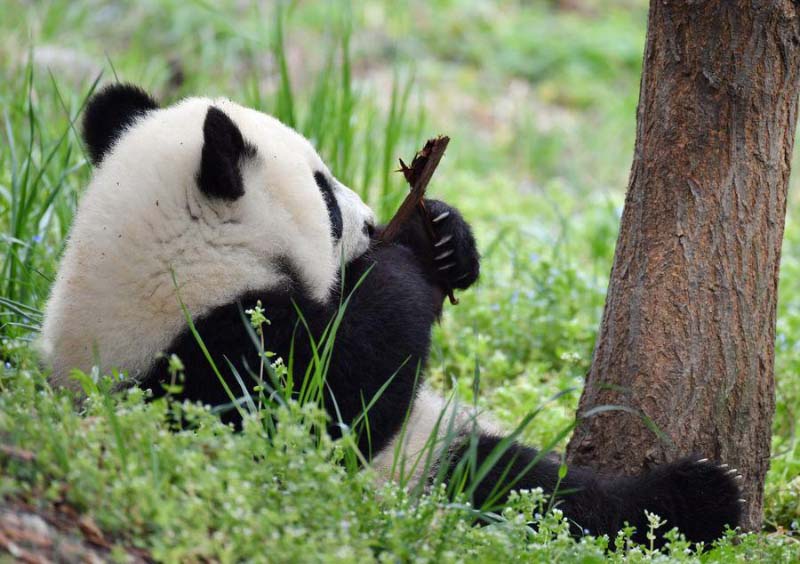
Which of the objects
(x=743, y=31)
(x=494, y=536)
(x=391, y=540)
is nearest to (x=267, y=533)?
(x=391, y=540)

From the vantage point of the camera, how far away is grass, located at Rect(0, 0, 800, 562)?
1904mm

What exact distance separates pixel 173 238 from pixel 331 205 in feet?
2.09

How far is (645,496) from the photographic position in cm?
280

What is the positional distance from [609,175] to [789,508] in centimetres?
467

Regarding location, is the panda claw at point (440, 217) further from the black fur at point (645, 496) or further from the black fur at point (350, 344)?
the black fur at point (645, 496)

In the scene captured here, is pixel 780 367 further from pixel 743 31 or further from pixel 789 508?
pixel 743 31

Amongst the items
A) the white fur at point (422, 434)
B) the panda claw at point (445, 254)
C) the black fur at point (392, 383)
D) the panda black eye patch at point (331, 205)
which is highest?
the panda black eye patch at point (331, 205)

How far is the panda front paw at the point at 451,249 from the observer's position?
3.38 meters

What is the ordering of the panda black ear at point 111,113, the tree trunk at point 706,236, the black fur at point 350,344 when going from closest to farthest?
the black fur at point 350,344
the tree trunk at point 706,236
the panda black ear at point 111,113

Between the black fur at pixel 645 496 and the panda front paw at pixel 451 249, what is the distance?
0.74 metres

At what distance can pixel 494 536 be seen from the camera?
80.4 inches

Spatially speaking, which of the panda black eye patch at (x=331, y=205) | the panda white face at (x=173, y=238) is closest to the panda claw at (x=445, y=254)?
the panda black eye patch at (x=331, y=205)

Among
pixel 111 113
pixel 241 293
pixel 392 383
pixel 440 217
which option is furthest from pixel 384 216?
pixel 241 293

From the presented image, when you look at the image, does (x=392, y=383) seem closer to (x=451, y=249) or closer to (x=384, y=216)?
(x=451, y=249)
